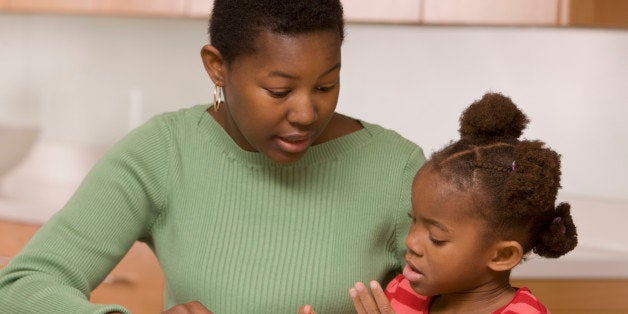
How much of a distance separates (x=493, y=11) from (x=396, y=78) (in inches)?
13.6

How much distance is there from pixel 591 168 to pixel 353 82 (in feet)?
2.12

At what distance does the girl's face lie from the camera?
4.16ft

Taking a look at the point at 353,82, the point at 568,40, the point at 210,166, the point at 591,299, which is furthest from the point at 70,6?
the point at 591,299

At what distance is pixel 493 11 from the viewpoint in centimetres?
229

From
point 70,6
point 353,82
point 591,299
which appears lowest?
point 591,299

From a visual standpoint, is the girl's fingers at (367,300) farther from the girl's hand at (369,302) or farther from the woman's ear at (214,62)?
the woman's ear at (214,62)

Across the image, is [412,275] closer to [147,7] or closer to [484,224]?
[484,224]

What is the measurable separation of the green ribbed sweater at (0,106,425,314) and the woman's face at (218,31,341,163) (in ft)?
0.50

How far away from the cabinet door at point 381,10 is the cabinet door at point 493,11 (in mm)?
33

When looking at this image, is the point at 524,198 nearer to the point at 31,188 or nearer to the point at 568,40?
the point at 568,40

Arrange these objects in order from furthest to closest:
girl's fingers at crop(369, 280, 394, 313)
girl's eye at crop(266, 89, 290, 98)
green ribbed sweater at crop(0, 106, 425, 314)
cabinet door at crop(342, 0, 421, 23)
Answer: cabinet door at crop(342, 0, 421, 23) < green ribbed sweater at crop(0, 106, 425, 314) < girl's eye at crop(266, 89, 290, 98) < girl's fingers at crop(369, 280, 394, 313)

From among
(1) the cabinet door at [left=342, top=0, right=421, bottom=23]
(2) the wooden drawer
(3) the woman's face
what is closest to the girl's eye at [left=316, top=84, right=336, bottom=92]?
(3) the woman's face

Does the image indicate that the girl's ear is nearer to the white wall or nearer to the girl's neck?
the girl's neck

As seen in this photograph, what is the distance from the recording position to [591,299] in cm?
219
